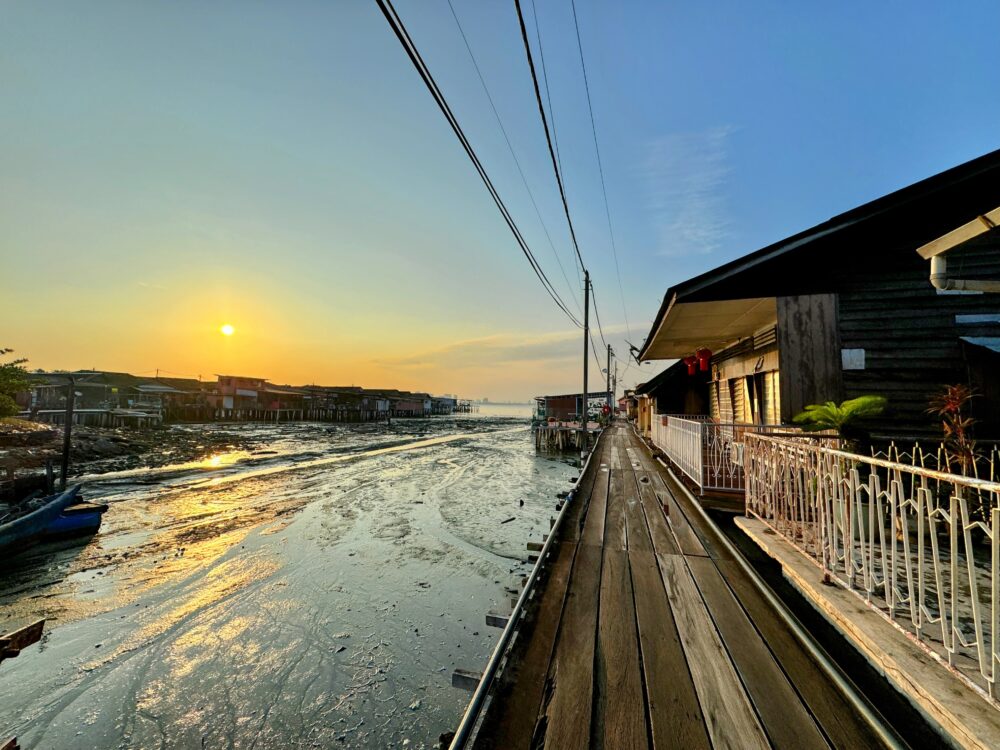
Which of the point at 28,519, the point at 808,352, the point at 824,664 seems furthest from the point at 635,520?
the point at 28,519

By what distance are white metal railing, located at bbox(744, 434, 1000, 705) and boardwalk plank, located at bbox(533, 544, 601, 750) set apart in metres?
2.04

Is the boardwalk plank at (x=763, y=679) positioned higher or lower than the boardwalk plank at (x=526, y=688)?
higher

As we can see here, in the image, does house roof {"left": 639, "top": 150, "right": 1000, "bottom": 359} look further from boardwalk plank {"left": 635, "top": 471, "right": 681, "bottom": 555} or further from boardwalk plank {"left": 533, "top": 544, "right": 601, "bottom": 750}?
boardwalk plank {"left": 533, "top": 544, "right": 601, "bottom": 750}

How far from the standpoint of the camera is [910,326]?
23.0 ft

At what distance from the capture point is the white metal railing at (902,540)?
2115 mm

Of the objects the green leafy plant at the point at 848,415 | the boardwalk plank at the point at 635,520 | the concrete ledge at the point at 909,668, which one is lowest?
the boardwalk plank at the point at 635,520

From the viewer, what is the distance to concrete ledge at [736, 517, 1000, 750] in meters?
1.98

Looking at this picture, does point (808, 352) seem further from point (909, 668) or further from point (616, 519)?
point (909, 668)

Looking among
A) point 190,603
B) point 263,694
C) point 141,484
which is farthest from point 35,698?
point 141,484

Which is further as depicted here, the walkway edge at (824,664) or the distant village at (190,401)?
the distant village at (190,401)

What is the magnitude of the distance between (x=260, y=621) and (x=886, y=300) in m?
12.5

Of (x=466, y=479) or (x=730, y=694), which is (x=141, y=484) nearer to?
Result: (x=466, y=479)

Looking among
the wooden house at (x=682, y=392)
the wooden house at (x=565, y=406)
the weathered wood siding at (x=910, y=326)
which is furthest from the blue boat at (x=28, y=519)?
the wooden house at (x=565, y=406)

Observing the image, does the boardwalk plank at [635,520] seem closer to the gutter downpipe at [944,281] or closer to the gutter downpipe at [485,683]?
the gutter downpipe at [485,683]
